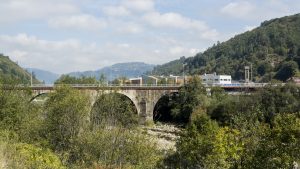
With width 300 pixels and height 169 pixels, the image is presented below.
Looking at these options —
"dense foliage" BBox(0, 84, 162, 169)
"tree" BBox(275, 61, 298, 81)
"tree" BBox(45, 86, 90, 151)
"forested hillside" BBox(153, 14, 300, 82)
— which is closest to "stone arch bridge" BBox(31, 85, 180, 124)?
"dense foliage" BBox(0, 84, 162, 169)

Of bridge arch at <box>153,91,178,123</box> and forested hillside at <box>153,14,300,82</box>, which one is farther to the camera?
forested hillside at <box>153,14,300,82</box>

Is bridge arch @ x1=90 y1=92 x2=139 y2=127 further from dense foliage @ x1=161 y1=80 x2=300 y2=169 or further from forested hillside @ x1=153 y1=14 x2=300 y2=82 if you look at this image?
forested hillside @ x1=153 y1=14 x2=300 y2=82

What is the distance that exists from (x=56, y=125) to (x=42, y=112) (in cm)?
540

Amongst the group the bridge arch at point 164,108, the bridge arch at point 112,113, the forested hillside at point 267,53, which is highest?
the forested hillside at point 267,53

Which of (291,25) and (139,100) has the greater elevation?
(291,25)

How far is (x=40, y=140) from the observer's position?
87.7ft

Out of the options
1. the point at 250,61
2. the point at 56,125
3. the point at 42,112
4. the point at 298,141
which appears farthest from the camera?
the point at 250,61

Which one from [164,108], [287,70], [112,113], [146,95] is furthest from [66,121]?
[287,70]

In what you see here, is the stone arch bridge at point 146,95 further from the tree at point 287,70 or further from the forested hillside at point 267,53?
the forested hillside at point 267,53

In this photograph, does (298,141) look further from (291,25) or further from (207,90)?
(291,25)

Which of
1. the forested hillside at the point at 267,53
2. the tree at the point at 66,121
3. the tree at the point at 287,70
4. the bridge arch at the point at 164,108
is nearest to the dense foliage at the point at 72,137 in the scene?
the tree at the point at 66,121

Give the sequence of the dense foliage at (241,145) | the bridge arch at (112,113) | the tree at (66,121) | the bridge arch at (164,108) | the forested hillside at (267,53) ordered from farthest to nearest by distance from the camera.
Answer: the forested hillside at (267,53) → the bridge arch at (164,108) → the tree at (66,121) → the bridge arch at (112,113) → the dense foliage at (241,145)

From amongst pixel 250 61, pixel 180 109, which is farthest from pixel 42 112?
pixel 250 61

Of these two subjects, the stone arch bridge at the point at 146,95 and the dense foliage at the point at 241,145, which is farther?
the stone arch bridge at the point at 146,95
